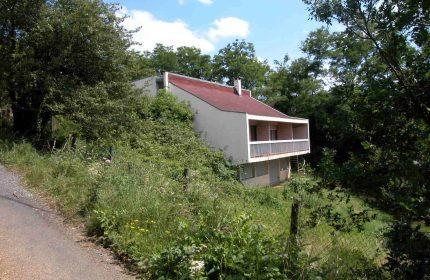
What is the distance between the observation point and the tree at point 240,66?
159ft

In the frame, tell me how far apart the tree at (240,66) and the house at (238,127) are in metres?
15.4

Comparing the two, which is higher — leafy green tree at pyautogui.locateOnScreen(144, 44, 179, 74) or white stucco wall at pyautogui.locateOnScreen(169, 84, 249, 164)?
leafy green tree at pyautogui.locateOnScreen(144, 44, 179, 74)

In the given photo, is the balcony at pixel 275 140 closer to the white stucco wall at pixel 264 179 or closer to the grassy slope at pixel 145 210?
the white stucco wall at pixel 264 179

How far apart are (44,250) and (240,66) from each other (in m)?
44.1

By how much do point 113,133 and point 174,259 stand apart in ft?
36.0

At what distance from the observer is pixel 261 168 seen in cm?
2720

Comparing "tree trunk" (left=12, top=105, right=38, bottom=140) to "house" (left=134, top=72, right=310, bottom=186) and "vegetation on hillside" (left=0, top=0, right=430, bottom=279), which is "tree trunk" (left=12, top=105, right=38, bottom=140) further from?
"house" (left=134, top=72, right=310, bottom=186)

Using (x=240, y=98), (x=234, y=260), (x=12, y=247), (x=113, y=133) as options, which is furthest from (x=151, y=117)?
(x=234, y=260)

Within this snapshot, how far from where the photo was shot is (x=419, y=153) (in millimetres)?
3814

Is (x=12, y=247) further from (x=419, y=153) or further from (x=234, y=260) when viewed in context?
(x=419, y=153)

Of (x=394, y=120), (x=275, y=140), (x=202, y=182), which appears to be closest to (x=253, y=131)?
(x=275, y=140)

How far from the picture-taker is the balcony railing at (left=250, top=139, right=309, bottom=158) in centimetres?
2315

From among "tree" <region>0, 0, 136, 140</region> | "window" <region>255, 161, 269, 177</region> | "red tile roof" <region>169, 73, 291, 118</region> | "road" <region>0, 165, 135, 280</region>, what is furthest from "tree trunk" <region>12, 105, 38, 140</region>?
"window" <region>255, 161, 269, 177</region>

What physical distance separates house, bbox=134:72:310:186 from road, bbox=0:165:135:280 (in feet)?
37.6
